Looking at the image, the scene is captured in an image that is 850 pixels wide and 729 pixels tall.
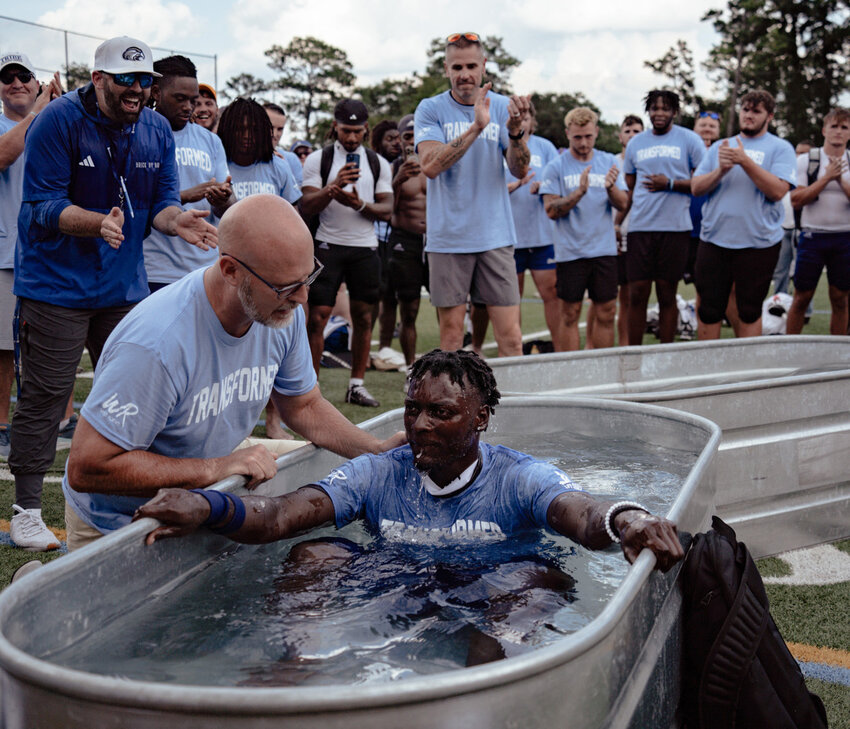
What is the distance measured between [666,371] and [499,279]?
1.33 m

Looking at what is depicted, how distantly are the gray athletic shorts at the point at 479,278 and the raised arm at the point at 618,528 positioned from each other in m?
3.54

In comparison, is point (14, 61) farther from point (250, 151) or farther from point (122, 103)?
point (122, 103)

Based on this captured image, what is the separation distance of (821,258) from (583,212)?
97.5 inches

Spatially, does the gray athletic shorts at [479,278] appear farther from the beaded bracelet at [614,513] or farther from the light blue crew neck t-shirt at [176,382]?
the beaded bracelet at [614,513]

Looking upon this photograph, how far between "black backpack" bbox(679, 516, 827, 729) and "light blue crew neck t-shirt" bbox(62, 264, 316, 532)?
1541mm

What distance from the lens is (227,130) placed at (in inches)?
251

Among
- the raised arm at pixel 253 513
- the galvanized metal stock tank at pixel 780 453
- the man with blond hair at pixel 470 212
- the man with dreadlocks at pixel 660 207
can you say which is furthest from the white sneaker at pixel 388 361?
the raised arm at pixel 253 513

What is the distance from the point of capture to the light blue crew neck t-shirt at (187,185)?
18.2 feet

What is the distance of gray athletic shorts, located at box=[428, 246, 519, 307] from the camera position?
21.0ft

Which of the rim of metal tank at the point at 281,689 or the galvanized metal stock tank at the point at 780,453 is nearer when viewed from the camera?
the rim of metal tank at the point at 281,689

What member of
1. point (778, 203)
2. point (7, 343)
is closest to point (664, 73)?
point (778, 203)

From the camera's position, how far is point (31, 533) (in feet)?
14.0

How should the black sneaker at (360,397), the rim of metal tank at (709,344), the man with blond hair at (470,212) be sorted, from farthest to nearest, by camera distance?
the black sneaker at (360,397)
the man with blond hair at (470,212)
the rim of metal tank at (709,344)

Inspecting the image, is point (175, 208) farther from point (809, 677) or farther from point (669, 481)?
point (809, 677)
